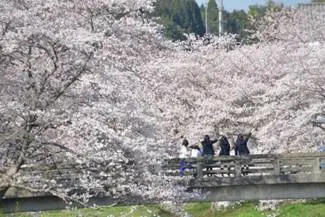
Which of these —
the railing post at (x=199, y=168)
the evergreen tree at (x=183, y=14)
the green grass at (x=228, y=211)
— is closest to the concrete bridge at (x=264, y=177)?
the railing post at (x=199, y=168)

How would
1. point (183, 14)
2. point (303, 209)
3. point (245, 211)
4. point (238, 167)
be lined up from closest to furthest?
point (238, 167)
point (303, 209)
point (245, 211)
point (183, 14)

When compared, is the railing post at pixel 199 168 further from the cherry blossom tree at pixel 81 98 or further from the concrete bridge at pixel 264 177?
the cherry blossom tree at pixel 81 98

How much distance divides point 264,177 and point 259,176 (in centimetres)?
15

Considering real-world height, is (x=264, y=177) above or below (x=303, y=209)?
above

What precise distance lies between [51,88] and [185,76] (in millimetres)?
16745

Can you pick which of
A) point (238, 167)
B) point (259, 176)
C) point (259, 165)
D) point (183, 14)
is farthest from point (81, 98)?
point (183, 14)

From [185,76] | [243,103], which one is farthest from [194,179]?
[185,76]

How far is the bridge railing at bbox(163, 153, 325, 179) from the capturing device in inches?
745

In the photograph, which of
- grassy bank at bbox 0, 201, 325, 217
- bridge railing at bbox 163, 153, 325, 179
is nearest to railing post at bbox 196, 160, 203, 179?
bridge railing at bbox 163, 153, 325, 179

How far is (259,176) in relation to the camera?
19.7 metres

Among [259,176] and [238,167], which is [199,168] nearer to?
[238,167]

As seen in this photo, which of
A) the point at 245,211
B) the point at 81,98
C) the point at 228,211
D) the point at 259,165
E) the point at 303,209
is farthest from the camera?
the point at 228,211

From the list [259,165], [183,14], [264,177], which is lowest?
[264,177]

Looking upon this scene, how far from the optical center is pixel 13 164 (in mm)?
13086
